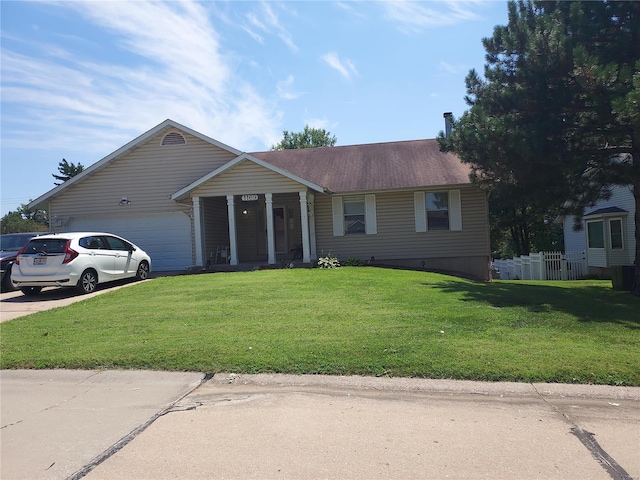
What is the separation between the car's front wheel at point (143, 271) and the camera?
567 inches

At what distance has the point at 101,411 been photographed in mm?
4852

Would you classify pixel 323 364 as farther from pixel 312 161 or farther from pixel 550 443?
pixel 312 161

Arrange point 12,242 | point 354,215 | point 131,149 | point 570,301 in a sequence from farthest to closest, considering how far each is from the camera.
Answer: point 131,149 → point 354,215 → point 12,242 → point 570,301

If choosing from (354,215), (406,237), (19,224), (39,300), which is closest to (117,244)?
(39,300)

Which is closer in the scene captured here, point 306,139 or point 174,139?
point 174,139

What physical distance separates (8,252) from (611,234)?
2311 cm

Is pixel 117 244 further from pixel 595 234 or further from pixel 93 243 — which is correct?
pixel 595 234

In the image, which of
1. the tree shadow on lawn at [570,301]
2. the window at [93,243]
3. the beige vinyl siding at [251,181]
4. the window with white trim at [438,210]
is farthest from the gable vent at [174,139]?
the tree shadow on lawn at [570,301]

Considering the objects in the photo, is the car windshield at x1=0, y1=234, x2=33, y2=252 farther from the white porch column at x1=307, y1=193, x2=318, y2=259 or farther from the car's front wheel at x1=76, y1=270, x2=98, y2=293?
the white porch column at x1=307, y1=193, x2=318, y2=259

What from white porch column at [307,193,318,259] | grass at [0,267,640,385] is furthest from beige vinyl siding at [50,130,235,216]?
grass at [0,267,640,385]

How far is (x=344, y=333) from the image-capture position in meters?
7.09

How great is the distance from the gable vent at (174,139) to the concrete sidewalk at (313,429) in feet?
44.9

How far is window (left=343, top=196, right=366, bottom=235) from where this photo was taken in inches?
708

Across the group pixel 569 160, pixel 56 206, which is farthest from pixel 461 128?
pixel 56 206
